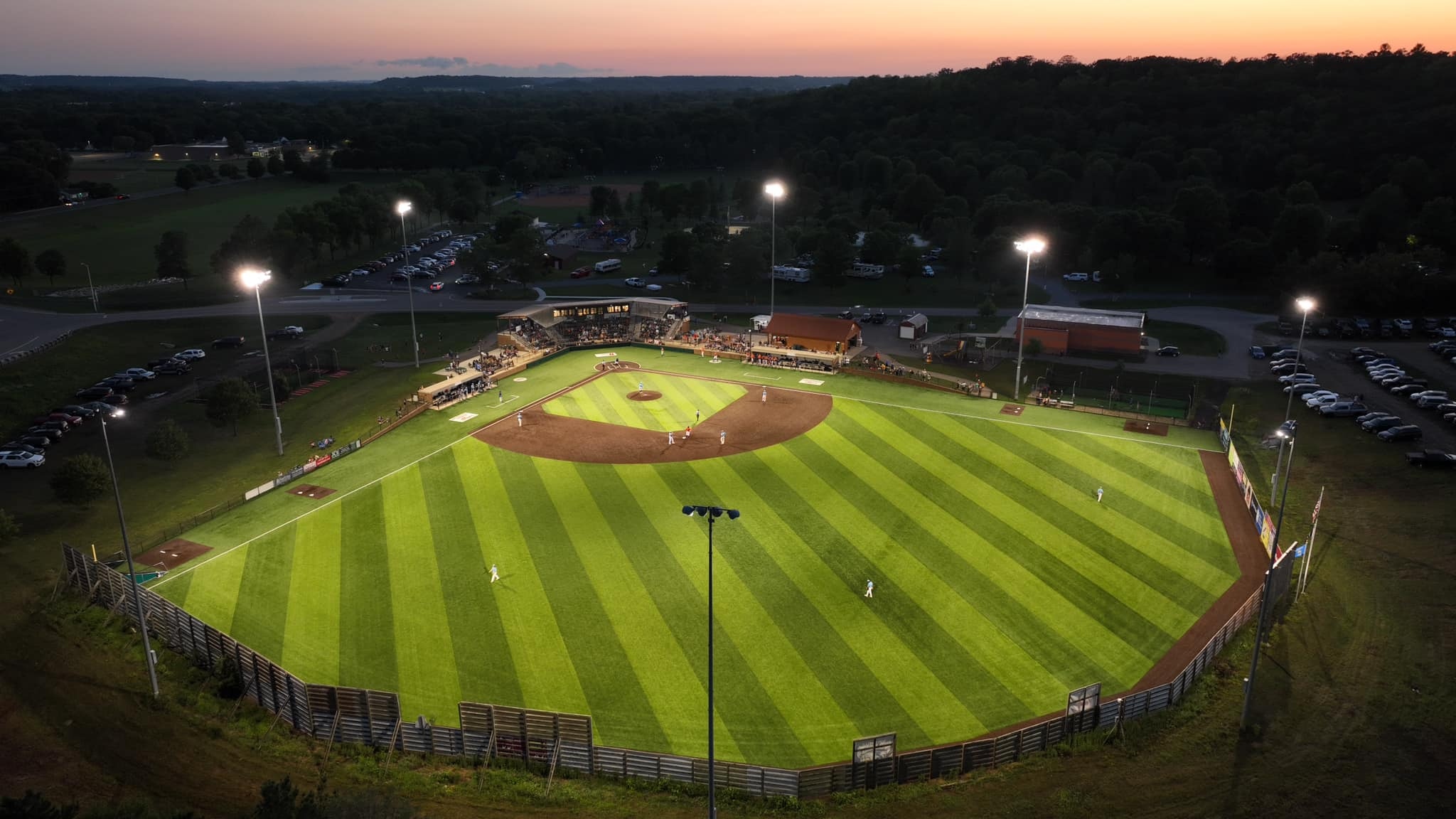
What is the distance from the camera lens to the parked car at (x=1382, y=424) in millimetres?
52594

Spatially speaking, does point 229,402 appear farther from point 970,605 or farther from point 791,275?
point 791,275

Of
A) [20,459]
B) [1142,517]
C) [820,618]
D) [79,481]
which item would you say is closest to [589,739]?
[820,618]

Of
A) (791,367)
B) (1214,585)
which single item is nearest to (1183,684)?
(1214,585)

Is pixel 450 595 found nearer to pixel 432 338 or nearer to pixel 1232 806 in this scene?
pixel 1232 806

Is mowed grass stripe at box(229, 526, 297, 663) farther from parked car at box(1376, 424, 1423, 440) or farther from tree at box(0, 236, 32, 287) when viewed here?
tree at box(0, 236, 32, 287)

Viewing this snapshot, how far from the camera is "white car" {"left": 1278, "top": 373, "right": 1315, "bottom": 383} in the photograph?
203 ft

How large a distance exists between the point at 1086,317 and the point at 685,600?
5508 cm

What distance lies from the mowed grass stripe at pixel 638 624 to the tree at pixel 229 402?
70.4ft

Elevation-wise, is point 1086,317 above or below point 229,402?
above

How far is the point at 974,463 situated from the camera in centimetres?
5031

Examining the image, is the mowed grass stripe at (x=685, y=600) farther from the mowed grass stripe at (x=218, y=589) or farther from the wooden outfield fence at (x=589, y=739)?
→ the mowed grass stripe at (x=218, y=589)

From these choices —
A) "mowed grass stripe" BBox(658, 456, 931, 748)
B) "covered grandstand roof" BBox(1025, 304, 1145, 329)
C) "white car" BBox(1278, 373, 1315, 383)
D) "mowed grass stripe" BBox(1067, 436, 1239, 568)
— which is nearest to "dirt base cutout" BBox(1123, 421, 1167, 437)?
"mowed grass stripe" BBox(1067, 436, 1239, 568)

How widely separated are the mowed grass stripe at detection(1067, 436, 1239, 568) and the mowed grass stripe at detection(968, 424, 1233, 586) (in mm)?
99

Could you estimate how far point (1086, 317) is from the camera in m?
75.9
